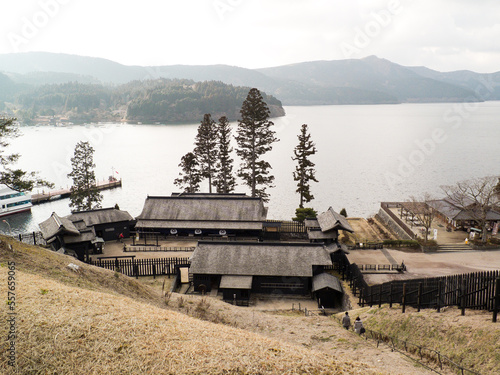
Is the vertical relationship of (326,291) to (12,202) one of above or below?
below

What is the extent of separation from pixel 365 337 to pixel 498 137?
16526 cm

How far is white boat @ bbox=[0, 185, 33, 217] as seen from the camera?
62.2 m

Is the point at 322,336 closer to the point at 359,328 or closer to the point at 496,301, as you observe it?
the point at 359,328

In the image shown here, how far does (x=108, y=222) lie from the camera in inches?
1542

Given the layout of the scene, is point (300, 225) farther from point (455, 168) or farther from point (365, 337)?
point (455, 168)

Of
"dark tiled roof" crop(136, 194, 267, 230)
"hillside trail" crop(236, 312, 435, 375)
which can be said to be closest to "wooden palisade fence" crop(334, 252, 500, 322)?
"hillside trail" crop(236, 312, 435, 375)

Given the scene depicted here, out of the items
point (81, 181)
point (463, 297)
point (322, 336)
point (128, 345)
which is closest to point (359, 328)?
point (322, 336)

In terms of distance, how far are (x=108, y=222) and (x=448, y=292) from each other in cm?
3429

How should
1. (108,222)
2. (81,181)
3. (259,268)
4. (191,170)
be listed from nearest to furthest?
(259,268) < (108,222) < (81,181) < (191,170)

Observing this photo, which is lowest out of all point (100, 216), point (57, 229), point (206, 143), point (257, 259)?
point (257, 259)

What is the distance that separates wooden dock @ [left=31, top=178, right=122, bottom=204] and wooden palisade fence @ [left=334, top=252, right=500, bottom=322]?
68226mm

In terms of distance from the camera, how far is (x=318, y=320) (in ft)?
67.2

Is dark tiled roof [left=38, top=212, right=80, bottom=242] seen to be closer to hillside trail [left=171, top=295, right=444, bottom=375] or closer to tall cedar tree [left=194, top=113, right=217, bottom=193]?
hillside trail [left=171, top=295, right=444, bottom=375]

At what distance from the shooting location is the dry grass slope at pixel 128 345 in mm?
9320
